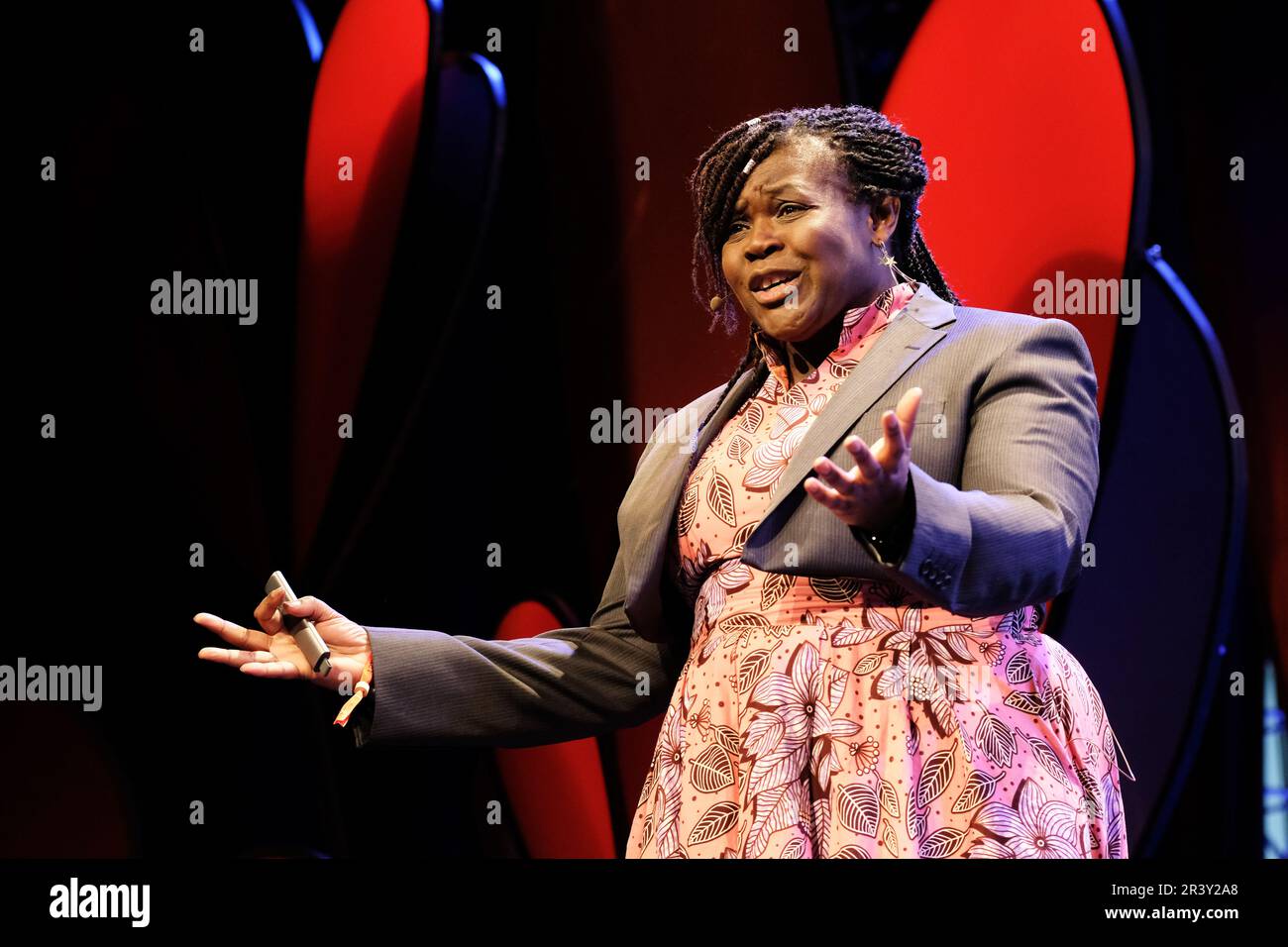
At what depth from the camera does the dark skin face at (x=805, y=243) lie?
1645 mm

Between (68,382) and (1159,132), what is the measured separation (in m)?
2.15

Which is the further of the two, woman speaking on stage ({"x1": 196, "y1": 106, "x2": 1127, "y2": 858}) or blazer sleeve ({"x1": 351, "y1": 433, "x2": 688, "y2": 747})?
blazer sleeve ({"x1": 351, "y1": 433, "x2": 688, "y2": 747})

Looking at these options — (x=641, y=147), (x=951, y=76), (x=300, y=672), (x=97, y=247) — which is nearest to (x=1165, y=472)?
(x=951, y=76)

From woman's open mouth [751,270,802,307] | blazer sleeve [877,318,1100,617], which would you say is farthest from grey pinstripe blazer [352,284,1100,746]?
woman's open mouth [751,270,802,307]

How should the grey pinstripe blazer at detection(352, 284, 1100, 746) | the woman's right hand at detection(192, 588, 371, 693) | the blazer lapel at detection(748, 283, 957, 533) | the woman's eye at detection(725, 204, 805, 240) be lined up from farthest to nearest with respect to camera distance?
the woman's eye at detection(725, 204, 805, 240) < the woman's right hand at detection(192, 588, 371, 693) < the blazer lapel at detection(748, 283, 957, 533) < the grey pinstripe blazer at detection(352, 284, 1100, 746)

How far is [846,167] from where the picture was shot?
171 cm

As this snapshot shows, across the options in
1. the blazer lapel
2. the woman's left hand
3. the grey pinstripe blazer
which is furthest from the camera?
the blazer lapel

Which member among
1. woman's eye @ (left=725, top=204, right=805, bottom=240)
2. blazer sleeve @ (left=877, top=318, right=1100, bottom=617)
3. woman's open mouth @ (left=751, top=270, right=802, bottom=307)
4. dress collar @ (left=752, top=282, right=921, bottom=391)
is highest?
woman's eye @ (left=725, top=204, right=805, bottom=240)

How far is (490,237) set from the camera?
2525 mm

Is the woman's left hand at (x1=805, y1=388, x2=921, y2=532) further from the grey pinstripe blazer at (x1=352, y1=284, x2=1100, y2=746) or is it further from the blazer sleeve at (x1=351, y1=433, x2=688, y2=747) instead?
the blazer sleeve at (x1=351, y1=433, x2=688, y2=747)

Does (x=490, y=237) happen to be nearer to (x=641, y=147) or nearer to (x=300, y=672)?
(x=641, y=147)

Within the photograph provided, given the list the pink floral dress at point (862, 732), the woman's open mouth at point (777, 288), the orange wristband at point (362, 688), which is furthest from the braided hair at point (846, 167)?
the orange wristband at point (362, 688)

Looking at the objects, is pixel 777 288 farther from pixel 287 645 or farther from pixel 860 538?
pixel 287 645

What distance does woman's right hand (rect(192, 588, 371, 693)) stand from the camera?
1570 mm
